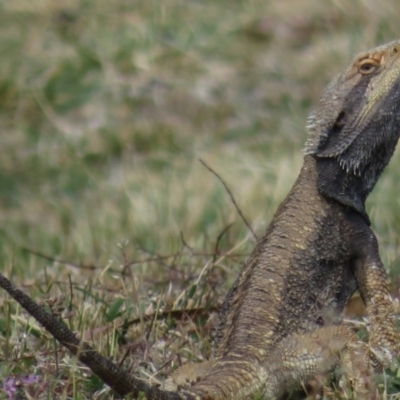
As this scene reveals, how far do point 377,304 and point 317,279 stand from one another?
0.28 meters

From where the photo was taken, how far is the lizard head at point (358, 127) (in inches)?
190

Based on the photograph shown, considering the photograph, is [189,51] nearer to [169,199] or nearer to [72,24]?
[72,24]

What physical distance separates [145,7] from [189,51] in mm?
1107

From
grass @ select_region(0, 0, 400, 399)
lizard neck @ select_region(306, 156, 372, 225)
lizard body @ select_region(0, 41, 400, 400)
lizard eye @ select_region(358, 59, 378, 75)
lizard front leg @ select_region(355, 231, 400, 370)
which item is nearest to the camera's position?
lizard body @ select_region(0, 41, 400, 400)

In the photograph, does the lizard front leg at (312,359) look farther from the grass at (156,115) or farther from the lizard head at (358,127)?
the grass at (156,115)

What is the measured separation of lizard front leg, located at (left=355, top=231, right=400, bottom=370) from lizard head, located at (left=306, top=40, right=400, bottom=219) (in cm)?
28

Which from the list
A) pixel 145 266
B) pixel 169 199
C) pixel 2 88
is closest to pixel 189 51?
pixel 2 88

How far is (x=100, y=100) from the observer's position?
11.5 metres

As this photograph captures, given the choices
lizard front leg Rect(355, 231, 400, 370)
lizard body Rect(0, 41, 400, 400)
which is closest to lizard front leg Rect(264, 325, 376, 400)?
lizard body Rect(0, 41, 400, 400)

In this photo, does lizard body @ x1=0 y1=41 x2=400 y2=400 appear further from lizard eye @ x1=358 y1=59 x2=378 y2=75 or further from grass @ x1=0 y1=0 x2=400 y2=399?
grass @ x1=0 y1=0 x2=400 y2=399

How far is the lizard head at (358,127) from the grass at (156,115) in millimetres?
1622

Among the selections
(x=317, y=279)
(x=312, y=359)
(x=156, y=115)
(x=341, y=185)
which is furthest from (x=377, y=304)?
(x=156, y=115)

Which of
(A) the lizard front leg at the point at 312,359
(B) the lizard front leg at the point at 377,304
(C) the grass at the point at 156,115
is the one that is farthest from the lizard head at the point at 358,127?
(C) the grass at the point at 156,115

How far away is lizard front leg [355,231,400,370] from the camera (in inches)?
166
